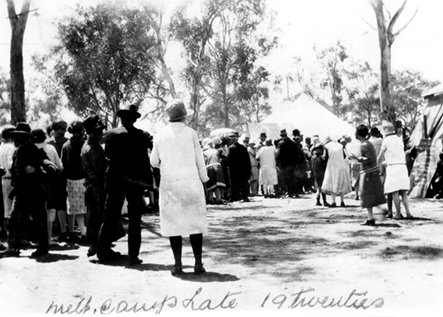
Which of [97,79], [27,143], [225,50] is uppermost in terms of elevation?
[225,50]

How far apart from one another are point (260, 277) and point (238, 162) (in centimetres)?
1042

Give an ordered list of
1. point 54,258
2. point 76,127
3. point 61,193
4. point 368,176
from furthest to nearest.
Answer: point 368,176
point 61,193
point 76,127
point 54,258

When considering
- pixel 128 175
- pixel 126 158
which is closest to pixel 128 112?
pixel 126 158

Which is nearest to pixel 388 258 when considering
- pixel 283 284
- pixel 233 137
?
pixel 283 284

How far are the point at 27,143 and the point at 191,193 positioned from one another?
261 cm

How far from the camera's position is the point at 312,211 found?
12.7 metres

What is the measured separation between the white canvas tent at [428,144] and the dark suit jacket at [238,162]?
4.70m

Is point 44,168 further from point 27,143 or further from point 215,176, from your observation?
point 215,176

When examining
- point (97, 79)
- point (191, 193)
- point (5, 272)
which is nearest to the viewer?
point (191, 193)

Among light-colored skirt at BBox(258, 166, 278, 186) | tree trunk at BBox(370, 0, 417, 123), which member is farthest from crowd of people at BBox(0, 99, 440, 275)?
tree trunk at BBox(370, 0, 417, 123)

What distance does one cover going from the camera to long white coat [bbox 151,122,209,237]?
5945 millimetres

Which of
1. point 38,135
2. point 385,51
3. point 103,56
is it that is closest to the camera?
point 38,135

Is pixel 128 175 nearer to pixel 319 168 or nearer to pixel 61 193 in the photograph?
pixel 61 193

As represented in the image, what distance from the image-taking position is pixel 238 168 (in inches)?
638
